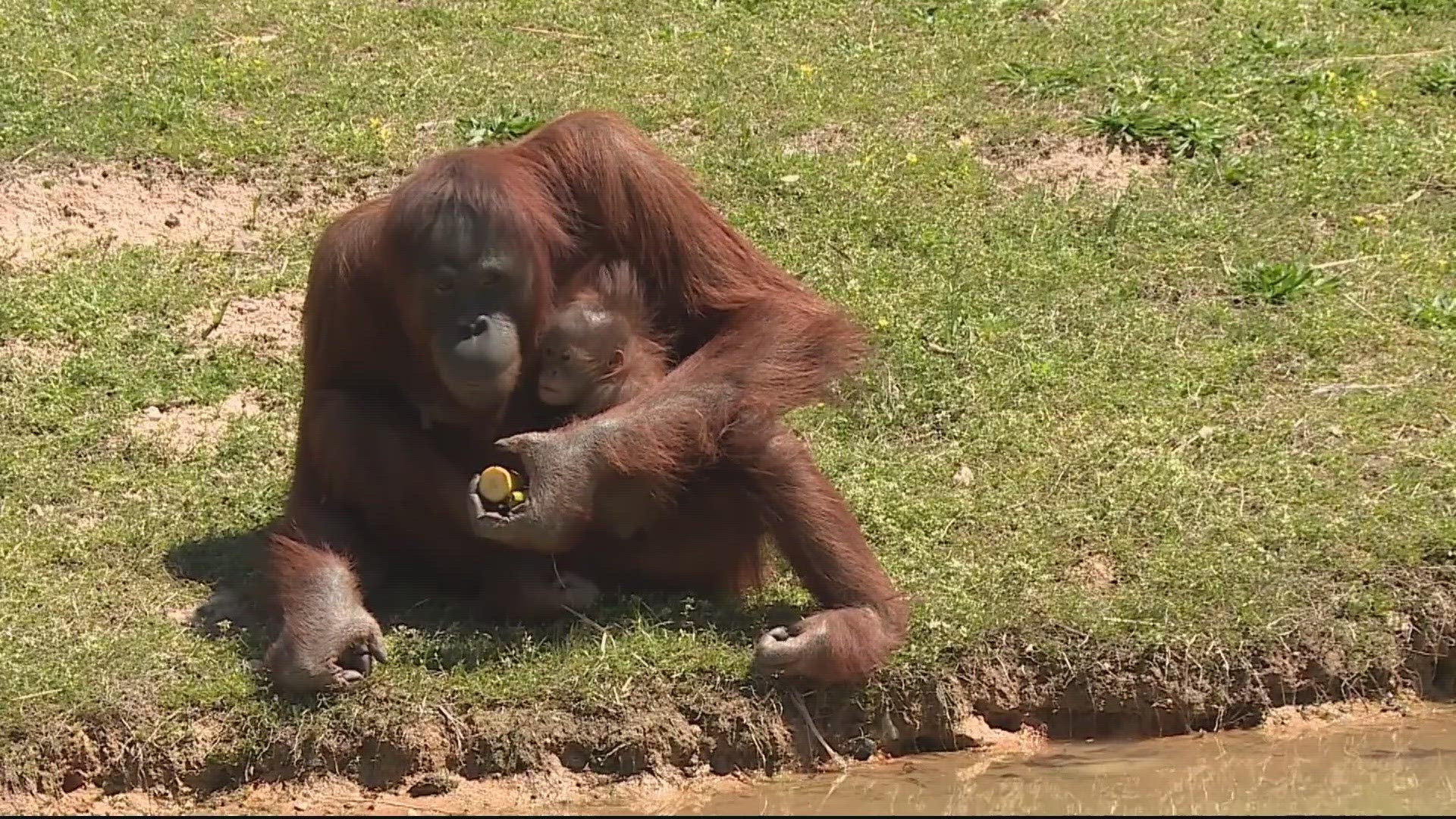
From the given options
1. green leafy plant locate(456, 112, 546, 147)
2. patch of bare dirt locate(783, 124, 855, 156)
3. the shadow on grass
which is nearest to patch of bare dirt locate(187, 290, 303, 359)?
green leafy plant locate(456, 112, 546, 147)

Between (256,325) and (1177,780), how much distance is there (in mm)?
3665

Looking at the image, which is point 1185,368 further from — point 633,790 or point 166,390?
point 166,390

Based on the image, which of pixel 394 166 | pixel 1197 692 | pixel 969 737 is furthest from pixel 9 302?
pixel 1197 692

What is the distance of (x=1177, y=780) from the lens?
4434 mm

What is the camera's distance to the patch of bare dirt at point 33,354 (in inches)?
252

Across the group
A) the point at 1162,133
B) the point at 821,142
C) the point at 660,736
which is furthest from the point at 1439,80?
the point at 660,736

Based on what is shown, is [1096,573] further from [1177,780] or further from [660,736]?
[660,736]

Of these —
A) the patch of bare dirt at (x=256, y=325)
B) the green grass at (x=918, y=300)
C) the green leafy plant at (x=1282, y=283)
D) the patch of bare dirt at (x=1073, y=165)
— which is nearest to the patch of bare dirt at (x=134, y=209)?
the green grass at (x=918, y=300)

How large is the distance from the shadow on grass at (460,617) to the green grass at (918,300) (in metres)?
0.02

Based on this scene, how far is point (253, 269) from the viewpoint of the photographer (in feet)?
23.0

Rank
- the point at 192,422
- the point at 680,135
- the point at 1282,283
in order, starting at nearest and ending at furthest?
the point at 192,422, the point at 1282,283, the point at 680,135

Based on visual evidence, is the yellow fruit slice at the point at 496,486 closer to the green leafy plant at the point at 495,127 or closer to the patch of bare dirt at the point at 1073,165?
the green leafy plant at the point at 495,127

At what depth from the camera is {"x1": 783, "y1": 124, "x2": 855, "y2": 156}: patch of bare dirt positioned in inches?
302

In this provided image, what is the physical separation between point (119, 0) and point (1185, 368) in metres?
5.38
